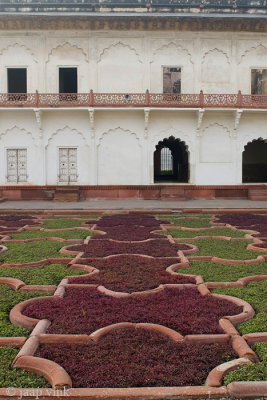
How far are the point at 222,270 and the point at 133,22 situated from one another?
13.3 meters

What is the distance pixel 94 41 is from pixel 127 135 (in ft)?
13.0

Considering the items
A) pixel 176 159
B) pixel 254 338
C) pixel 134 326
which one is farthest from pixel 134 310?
pixel 176 159

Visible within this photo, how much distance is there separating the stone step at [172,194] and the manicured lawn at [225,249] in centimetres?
843

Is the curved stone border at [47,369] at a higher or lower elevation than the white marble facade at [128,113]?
lower

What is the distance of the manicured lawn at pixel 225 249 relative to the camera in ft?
18.0

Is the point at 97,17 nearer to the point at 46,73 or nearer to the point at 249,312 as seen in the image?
the point at 46,73

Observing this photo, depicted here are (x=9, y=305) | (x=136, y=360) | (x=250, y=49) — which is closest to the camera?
(x=136, y=360)

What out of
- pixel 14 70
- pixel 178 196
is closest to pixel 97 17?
pixel 14 70

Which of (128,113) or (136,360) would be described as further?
(128,113)

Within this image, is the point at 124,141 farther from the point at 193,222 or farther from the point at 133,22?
the point at 193,222

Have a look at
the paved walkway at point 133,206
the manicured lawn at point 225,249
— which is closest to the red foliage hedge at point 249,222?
the manicured lawn at point 225,249

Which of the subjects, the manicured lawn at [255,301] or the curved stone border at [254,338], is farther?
the manicured lawn at [255,301]

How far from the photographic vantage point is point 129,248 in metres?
5.98

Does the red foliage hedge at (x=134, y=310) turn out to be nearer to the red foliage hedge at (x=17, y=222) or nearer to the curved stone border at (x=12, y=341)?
the curved stone border at (x=12, y=341)
